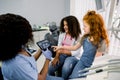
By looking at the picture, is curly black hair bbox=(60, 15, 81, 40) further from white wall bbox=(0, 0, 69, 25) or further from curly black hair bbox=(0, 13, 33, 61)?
white wall bbox=(0, 0, 69, 25)

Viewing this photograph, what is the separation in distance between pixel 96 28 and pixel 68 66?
A: 2.03 feet

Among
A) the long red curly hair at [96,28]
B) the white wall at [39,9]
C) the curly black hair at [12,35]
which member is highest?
the curly black hair at [12,35]

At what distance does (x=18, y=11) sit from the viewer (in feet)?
16.8

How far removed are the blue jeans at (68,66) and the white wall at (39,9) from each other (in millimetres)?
2493

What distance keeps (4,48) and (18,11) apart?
12.6 ft

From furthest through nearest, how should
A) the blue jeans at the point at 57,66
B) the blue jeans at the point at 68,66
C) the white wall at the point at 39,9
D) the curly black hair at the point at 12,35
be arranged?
the white wall at the point at 39,9
the blue jeans at the point at 57,66
the blue jeans at the point at 68,66
the curly black hair at the point at 12,35

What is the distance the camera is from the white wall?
5.09 meters

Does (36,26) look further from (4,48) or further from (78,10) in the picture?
(4,48)

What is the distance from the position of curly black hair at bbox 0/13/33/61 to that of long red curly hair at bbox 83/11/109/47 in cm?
109

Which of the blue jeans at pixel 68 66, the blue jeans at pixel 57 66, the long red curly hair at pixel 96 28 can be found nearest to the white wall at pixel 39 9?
the blue jeans at pixel 57 66

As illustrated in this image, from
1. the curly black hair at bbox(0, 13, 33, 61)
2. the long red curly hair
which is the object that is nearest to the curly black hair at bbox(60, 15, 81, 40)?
the long red curly hair

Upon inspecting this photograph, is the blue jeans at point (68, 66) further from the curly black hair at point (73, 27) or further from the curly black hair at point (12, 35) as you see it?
the curly black hair at point (12, 35)

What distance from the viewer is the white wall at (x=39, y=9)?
5.09m

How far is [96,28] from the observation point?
2396mm
